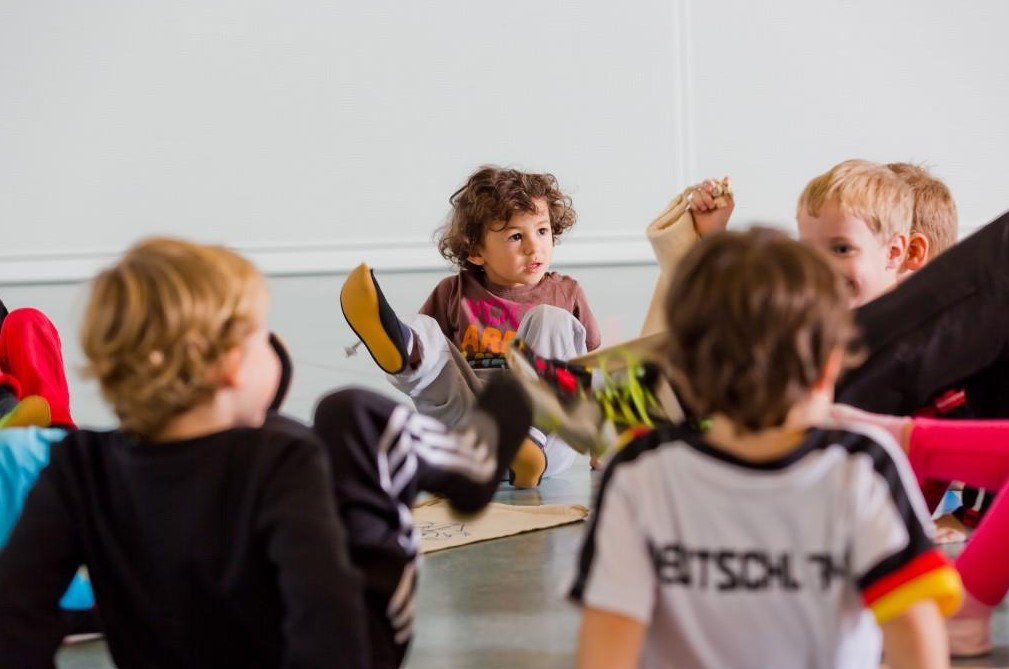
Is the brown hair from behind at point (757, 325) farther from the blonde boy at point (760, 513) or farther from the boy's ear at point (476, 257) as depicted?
the boy's ear at point (476, 257)

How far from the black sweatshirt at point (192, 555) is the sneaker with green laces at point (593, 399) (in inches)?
22.7

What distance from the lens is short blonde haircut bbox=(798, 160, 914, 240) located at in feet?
5.74

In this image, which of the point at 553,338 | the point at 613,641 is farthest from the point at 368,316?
the point at 613,641

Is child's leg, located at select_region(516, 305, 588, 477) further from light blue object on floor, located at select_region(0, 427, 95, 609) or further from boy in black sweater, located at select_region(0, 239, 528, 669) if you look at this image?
boy in black sweater, located at select_region(0, 239, 528, 669)

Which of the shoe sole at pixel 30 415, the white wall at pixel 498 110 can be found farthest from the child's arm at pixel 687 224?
the white wall at pixel 498 110

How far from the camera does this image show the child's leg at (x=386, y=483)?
1134 millimetres

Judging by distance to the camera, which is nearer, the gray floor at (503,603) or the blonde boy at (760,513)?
the blonde boy at (760,513)

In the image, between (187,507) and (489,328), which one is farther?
(489,328)

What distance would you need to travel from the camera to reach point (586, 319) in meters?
2.84

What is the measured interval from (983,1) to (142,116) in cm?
282

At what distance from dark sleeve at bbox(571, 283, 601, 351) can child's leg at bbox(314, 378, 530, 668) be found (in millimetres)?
1495

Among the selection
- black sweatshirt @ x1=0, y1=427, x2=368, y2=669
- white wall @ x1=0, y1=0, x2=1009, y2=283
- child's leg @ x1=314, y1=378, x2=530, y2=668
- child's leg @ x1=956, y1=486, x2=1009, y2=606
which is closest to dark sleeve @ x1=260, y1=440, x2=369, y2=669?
black sweatshirt @ x1=0, y1=427, x2=368, y2=669

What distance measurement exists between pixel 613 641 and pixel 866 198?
100 centimetres

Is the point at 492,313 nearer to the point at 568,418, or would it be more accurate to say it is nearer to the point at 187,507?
the point at 568,418
